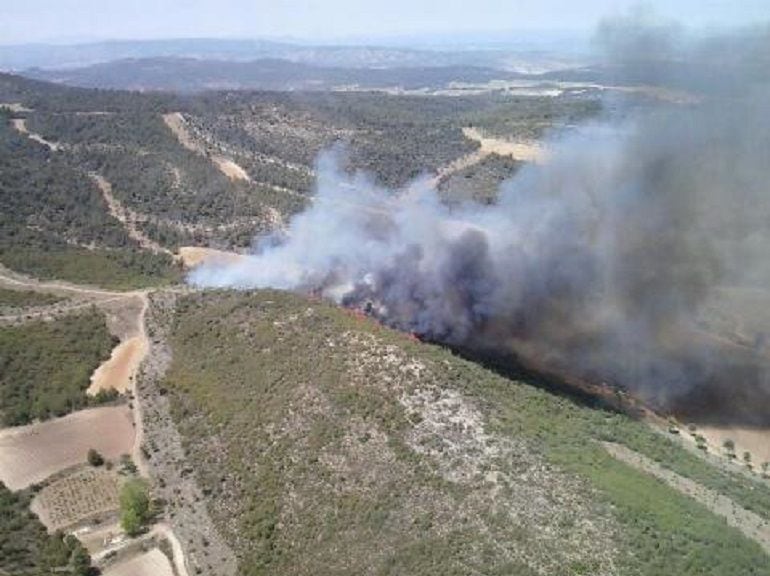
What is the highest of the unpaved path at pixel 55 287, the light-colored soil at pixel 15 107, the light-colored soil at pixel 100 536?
the light-colored soil at pixel 15 107

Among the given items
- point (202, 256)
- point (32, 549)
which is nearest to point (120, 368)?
point (32, 549)

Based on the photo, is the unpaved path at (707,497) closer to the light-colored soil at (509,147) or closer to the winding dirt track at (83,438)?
the winding dirt track at (83,438)

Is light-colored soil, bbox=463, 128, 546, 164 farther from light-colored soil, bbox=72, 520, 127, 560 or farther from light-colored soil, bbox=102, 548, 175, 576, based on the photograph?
light-colored soil, bbox=102, 548, 175, 576

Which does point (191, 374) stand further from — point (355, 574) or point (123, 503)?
point (355, 574)

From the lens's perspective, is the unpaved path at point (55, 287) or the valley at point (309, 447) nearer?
the valley at point (309, 447)

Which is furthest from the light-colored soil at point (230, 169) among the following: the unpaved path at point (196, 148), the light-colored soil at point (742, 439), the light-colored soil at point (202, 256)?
the light-colored soil at point (742, 439)

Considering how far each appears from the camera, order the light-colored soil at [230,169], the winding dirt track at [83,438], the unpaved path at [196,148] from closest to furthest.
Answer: the winding dirt track at [83,438], the light-colored soil at [230,169], the unpaved path at [196,148]
